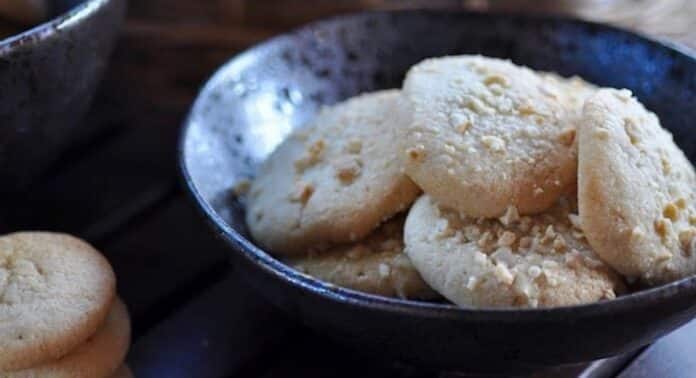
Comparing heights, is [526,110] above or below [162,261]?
above

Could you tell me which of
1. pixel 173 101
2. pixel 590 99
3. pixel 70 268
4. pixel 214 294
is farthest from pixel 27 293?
pixel 173 101

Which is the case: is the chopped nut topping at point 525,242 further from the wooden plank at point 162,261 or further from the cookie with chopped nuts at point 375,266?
the wooden plank at point 162,261

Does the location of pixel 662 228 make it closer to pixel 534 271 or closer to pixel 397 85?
pixel 534 271

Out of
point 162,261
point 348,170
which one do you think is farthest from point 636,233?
point 162,261

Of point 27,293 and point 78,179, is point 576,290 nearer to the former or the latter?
point 27,293

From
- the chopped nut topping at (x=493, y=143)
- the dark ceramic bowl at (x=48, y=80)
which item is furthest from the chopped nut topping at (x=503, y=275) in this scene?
the dark ceramic bowl at (x=48, y=80)
